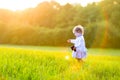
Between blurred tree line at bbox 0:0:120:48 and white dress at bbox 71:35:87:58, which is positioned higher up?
blurred tree line at bbox 0:0:120:48

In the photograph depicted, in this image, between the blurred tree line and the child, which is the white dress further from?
the blurred tree line

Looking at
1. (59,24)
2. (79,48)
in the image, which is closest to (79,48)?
(79,48)

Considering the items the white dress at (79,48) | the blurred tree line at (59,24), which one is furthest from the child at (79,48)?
the blurred tree line at (59,24)

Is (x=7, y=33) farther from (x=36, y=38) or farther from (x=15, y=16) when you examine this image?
(x=15, y=16)

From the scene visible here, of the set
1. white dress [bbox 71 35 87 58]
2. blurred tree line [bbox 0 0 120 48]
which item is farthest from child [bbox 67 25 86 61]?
blurred tree line [bbox 0 0 120 48]

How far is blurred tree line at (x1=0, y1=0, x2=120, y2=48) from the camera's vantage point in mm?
27547

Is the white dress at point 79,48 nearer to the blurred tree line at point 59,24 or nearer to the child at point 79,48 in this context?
the child at point 79,48

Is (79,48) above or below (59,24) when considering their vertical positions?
below

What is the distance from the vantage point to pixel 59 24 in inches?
1366

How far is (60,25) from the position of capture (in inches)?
1352

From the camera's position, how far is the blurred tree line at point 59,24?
90.4 ft

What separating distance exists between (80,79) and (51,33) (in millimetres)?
A: 23387

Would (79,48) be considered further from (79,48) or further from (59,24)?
(59,24)

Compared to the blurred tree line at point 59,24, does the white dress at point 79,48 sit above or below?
below
